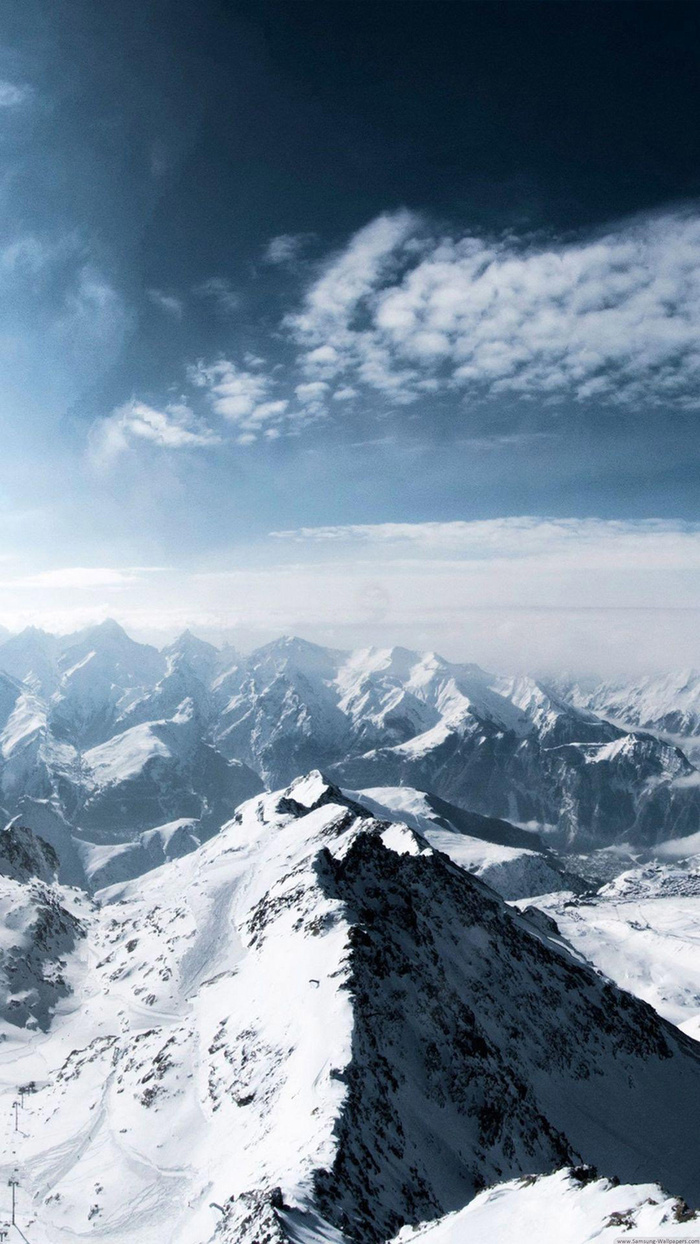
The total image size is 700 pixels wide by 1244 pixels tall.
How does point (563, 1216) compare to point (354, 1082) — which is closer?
point (563, 1216)

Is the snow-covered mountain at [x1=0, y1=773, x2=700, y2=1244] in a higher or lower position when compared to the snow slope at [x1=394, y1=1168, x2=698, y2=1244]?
lower

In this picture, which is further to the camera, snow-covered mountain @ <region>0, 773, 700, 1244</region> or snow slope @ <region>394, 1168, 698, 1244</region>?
snow-covered mountain @ <region>0, 773, 700, 1244</region>

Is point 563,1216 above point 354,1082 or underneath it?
above

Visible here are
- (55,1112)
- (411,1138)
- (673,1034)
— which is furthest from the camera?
(673,1034)

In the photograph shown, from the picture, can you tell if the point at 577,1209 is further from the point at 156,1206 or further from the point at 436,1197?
the point at 156,1206

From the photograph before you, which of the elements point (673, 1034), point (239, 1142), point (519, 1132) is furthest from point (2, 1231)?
point (673, 1034)

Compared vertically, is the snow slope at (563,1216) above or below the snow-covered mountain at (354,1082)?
above

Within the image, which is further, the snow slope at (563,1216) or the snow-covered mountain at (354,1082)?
the snow-covered mountain at (354,1082)

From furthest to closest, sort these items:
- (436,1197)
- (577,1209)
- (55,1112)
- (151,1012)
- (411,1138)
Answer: (151,1012), (55,1112), (411,1138), (436,1197), (577,1209)
